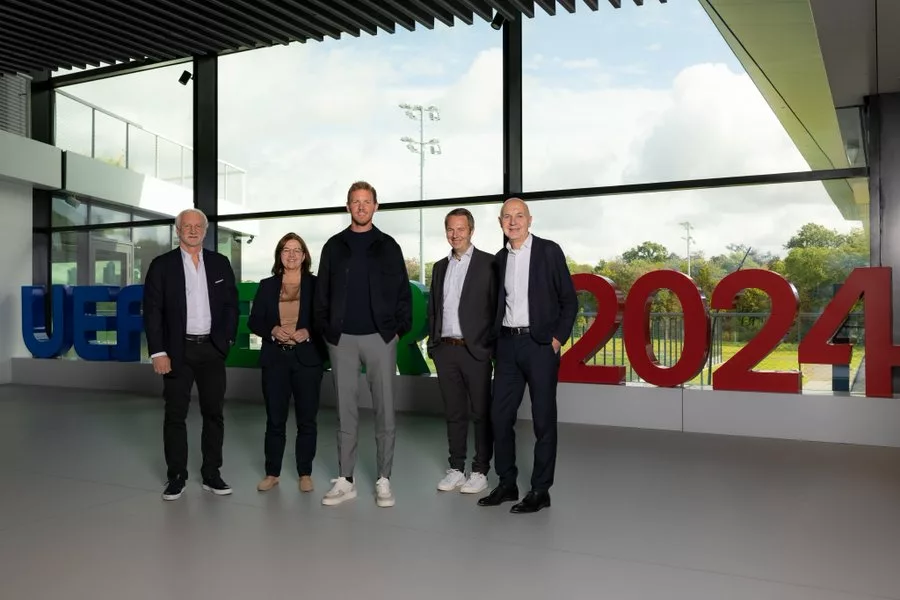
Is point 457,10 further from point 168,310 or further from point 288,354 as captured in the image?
point 168,310

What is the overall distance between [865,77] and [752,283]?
1.66 metres

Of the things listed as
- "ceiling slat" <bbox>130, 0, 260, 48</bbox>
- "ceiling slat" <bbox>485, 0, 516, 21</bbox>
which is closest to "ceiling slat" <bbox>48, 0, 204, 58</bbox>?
"ceiling slat" <bbox>130, 0, 260, 48</bbox>

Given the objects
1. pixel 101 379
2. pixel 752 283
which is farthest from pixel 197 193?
pixel 752 283

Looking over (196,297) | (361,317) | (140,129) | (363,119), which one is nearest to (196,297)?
(196,297)

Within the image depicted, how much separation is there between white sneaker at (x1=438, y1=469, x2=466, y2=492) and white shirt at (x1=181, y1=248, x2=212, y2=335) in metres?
1.52

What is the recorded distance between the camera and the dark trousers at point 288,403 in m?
4.07

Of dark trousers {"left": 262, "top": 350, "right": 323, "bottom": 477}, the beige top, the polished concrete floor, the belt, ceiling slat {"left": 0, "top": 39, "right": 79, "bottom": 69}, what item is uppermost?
ceiling slat {"left": 0, "top": 39, "right": 79, "bottom": 69}

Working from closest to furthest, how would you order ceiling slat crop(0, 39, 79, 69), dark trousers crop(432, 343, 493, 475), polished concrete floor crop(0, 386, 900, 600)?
polished concrete floor crop(0, 386, 900, 600)
dark trousers crop(432, 343, 493, 475)
ceiling slat crop(0, 39, 79, 69)

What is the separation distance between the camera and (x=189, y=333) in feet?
12.9

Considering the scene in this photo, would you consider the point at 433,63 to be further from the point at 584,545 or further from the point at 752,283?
the point at 584,545

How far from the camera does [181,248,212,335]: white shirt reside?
155 inches

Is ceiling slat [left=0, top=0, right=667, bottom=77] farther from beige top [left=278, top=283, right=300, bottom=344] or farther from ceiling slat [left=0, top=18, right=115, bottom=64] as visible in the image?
beige top [left=278, top=283, right=300, bottom=344]

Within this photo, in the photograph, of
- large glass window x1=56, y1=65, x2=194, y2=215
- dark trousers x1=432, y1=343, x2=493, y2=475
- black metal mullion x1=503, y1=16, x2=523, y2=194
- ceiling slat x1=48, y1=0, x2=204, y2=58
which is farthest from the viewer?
large glass window x1=56, y1=65, x2=194, y2=215

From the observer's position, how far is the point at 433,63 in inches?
305
